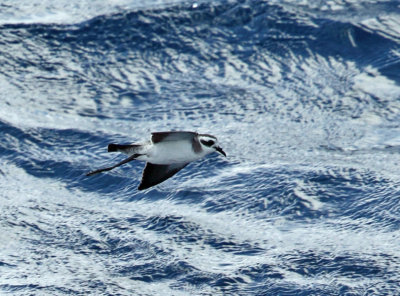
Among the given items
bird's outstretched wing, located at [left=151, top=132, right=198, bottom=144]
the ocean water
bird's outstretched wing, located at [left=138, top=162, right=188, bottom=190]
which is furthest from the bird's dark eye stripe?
the ocean water

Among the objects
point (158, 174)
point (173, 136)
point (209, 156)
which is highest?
point (173, 136)

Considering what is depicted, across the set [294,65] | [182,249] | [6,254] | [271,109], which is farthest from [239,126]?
[6,254]

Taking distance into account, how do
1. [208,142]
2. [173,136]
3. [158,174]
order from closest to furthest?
[173,136], [208,142], [158,174]

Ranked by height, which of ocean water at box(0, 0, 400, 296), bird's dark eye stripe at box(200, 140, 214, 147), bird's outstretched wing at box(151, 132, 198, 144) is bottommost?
ocean water at box(0, 0, 400, 296)

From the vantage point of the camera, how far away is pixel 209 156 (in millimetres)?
22422

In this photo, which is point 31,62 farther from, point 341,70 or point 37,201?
point 341,70

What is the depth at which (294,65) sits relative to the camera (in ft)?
80.7

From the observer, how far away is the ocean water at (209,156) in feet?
63.7

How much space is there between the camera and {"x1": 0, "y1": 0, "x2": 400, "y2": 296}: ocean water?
19.4 m

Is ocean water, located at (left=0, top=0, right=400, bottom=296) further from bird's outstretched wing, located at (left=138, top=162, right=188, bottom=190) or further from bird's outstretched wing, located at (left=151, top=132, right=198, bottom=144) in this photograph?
bird's outstretched wing, located at (left=151, top=132, right=198, bottom=144)

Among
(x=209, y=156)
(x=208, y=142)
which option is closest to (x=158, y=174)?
(x=208, y=142)

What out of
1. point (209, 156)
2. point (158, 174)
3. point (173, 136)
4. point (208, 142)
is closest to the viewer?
point (173, 136)

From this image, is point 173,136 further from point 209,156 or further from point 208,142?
point 209,156

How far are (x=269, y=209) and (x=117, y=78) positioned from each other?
5412mm
